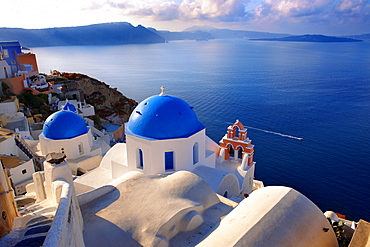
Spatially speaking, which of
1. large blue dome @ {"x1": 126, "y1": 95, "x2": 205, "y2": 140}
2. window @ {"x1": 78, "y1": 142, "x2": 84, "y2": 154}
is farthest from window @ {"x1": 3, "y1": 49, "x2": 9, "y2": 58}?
large blue dome @ {"x1": 126, "y1": 95, "x2": 205, "y2": 140}

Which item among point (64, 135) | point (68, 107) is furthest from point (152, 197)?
point (68, 107)

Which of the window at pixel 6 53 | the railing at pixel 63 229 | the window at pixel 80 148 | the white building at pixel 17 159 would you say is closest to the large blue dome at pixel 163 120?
the railing at pixel 63 229

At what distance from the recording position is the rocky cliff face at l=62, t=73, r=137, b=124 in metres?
46.4

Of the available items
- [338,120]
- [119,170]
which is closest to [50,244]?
[119,170]

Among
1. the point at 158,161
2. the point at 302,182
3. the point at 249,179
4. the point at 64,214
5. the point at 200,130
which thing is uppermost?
the point at 64,214

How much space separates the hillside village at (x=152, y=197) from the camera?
20.4 feet

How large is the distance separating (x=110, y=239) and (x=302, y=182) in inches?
923

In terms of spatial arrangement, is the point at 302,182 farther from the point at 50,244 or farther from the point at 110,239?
the point at 50,244

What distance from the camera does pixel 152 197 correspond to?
29.1 ft

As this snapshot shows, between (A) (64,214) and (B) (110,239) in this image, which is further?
(B) (110,239)

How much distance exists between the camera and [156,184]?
9.74 m

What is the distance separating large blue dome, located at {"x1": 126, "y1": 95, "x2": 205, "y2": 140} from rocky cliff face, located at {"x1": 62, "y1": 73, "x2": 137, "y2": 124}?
1315 inches

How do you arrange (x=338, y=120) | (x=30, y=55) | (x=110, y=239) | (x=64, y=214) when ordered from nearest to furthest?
1. (x=64, y=214)
2. (x=110, y=239)
3. (x=338, y=120)
4. (x=30, y=55)

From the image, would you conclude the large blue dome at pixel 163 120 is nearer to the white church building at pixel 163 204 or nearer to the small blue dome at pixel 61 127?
the white church building at pixel 163 204
